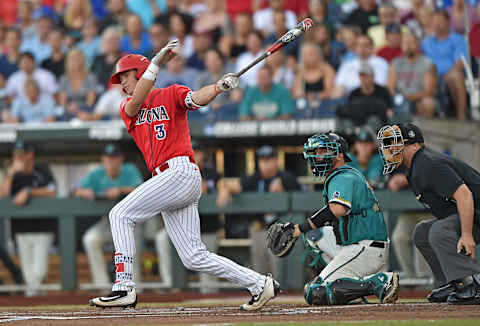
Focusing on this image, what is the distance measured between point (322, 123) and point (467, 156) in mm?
1588

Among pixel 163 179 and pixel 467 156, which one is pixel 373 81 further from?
pixel 163 179

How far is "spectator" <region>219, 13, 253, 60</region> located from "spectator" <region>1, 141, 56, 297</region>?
114 inches

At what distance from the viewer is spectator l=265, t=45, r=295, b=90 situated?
10203 millimetres

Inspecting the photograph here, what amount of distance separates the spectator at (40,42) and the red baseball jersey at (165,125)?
6.87 meters

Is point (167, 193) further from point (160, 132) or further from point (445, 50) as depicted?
point (445, 50)

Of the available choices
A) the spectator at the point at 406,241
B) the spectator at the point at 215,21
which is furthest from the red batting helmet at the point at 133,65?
the spectator at the point at 215,21

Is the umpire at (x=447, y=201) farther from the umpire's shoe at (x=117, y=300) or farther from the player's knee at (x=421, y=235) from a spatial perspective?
the umpire's shoe at (x=117, y=300)

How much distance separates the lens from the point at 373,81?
9.31 m

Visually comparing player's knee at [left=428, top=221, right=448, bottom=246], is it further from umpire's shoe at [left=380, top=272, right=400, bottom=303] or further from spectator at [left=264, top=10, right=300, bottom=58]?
spectator at [left=264, top=10, right=300, bottom=58]

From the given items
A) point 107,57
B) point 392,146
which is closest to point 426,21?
point 107,57

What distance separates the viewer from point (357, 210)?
573 cm

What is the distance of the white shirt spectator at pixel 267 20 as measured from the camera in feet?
35.6

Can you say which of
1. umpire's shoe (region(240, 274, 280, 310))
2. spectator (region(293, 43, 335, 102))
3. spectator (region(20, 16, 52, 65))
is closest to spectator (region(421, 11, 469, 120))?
spectator (region(293, 43, 335, 102))

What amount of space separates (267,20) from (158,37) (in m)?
1.48
